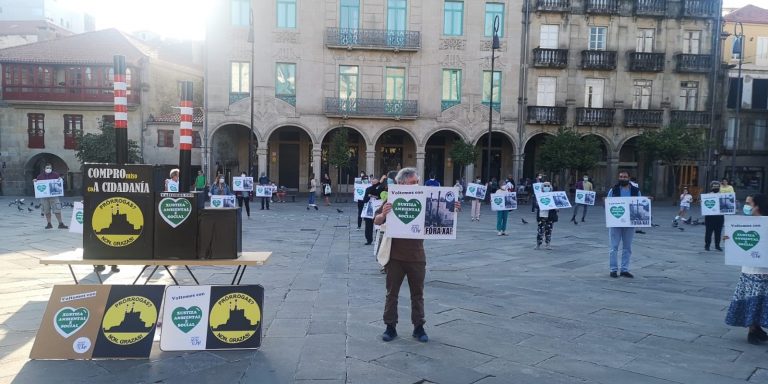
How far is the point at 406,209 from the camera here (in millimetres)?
6160

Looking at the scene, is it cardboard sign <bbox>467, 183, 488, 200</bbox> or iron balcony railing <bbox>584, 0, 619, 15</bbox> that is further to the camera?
iron balcony railing <bbox>584, 0, 619, 15</bbox>

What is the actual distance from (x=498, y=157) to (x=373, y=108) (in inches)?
387

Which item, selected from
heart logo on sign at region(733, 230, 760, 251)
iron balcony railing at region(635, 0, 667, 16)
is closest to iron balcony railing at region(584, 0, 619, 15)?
iron balcony railing at region(635, 0, 667, 16)

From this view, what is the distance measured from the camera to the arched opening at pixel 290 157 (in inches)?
1347

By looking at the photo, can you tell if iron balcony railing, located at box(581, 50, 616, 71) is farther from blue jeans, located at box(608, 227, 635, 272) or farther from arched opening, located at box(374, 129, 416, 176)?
blue jeans, located at box(608, 227, 635, 272)

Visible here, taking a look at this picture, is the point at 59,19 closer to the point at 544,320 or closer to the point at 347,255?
the point at 347,255

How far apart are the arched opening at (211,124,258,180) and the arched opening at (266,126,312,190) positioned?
3.90 feet

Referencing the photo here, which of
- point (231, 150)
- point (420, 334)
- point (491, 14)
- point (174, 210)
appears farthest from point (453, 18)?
point (174, 210)

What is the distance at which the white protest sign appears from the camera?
631cm

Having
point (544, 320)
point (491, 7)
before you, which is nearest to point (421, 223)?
point (544, 320)

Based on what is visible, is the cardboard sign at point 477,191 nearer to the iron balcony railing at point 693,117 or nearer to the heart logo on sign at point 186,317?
the heart logo on sign at point 186,317

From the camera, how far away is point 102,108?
1325 inches

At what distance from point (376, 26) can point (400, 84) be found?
366 cm

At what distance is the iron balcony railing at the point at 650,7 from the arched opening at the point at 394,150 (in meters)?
16.2
